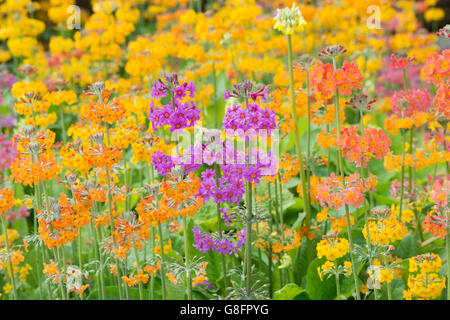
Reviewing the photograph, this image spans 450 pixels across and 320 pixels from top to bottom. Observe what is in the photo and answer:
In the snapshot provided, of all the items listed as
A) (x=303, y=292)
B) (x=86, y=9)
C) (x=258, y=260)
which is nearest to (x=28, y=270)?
(x=258, y=260)

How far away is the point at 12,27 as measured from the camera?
6301mm

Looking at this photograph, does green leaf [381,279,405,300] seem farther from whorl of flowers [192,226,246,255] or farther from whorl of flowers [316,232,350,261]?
whorl of flowers [192,226,246,255]

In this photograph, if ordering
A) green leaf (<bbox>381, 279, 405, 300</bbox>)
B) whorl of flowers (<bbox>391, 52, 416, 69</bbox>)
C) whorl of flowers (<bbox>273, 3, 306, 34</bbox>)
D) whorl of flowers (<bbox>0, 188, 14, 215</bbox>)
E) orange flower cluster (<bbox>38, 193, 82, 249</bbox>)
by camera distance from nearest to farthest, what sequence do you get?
orange flower cluster (<bbox>38, 193, 82, 249</bbox>)
whorl of flowers (<bbox>0, 188, 14, 215</bbox>)
whorl of flowers (<bbox>273, 3, 306, 34</bbox>)
green leaf (<bbox>381, 279, 405, 300</bbox>)
whorl of flowers (<bbox>391, 52, 416, 69</bbox>)

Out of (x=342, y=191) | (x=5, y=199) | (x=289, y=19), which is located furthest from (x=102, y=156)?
(x=289, y=19)

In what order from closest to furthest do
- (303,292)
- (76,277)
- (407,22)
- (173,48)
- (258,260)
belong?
1. (76,277)
2. (303,292)
3. (258,260)
4. (173,48)
5. (407,22)

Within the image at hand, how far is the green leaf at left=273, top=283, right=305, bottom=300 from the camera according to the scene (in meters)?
2.93

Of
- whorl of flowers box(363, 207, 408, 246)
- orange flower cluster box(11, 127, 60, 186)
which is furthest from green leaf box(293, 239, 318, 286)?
orange flower cluster box(11, 127, 60, 186)

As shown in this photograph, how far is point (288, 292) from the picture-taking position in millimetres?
2975

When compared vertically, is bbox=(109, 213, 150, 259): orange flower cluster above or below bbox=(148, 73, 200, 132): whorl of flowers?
below

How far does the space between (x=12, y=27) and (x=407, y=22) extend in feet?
14.9

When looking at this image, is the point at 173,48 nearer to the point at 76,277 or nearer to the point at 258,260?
the point at 258,260

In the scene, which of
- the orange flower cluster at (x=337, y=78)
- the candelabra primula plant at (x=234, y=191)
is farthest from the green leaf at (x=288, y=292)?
the orange flower cluster at (x=337, y=78)

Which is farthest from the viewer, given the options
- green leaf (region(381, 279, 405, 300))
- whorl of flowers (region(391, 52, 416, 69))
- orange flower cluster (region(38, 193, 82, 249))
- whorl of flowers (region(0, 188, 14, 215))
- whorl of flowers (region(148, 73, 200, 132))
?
whorl of flowers (region(391, 52, 416, 69))
